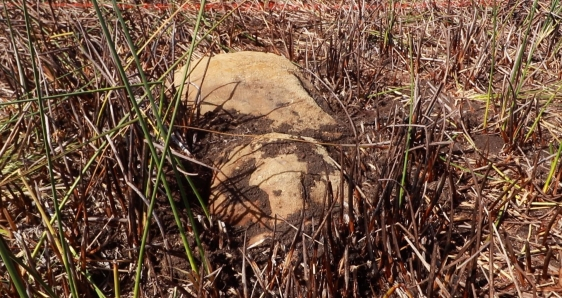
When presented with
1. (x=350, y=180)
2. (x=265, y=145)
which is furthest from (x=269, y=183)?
(x=350, y=180)

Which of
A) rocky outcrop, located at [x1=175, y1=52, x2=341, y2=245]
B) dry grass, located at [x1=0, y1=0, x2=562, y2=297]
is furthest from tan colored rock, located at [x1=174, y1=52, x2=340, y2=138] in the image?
dry grass, located at [x1=0, y1=0, x2=562, y2=297]

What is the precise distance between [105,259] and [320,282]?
0.57 m

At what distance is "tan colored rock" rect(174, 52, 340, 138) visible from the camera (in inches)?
71.6

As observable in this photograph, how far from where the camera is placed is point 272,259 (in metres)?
1.32

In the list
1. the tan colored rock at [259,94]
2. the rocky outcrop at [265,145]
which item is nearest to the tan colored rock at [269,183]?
the rocky outcrop at [265,145]

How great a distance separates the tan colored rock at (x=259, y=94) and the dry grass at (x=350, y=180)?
13cm

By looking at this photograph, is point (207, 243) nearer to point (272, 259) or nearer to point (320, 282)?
point (272, 259)

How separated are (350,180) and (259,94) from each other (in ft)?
2.44

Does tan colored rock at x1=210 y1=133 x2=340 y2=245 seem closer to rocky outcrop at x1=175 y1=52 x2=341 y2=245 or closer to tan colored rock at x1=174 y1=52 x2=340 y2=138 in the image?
rocky outcrop at x1=175 y1=52 x2=341 y2=245

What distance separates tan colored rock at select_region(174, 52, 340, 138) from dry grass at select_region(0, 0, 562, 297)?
0.13m

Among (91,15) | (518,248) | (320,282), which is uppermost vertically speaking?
(91,15)

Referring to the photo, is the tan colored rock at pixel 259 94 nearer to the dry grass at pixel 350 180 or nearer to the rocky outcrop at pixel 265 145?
the rocky outcrop at pixel 265 145

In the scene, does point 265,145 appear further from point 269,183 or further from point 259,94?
point 259,94

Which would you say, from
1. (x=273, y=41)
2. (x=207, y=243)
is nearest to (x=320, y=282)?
(x=207, y=243)
